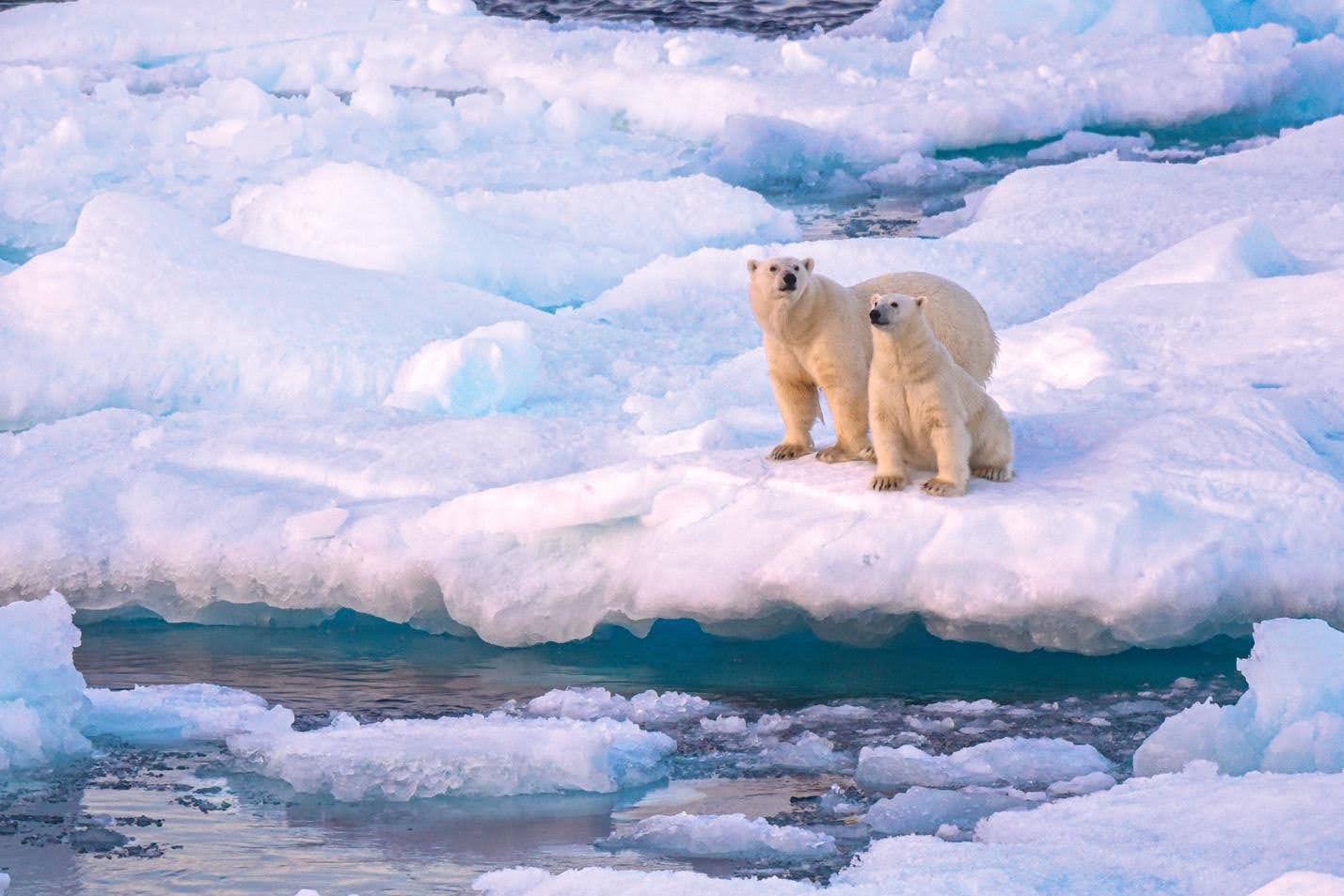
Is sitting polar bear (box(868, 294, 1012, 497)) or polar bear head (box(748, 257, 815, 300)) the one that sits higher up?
polar bear head (box(748, 257, 815, 300))

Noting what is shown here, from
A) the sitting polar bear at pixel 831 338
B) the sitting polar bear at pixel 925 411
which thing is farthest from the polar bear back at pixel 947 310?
the sitting polar bear at pixel 925 411

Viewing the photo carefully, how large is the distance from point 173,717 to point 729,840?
166cm

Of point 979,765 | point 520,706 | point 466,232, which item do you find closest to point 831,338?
point 520,706

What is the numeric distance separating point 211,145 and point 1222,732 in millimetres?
11050

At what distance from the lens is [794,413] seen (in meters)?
5.58

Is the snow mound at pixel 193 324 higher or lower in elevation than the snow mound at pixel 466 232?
lower

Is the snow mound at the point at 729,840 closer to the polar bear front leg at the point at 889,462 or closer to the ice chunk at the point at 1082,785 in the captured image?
the ice chunk at the point at 1082,785

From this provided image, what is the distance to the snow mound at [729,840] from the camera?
3.82m

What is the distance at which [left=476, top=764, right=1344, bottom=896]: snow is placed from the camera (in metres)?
3.38

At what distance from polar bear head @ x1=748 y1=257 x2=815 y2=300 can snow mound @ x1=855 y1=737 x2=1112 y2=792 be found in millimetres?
1439

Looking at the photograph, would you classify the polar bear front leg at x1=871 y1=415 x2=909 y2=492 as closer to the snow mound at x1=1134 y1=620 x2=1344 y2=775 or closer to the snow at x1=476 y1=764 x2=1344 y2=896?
the snow mound at x1=1134 y1=620 x2=1344 y2=775

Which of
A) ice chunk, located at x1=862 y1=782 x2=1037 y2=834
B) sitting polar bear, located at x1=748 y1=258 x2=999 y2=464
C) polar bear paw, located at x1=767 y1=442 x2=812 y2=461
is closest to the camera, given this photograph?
ice chunk, located at x1=862 y1=782 x2=1037 y2=834

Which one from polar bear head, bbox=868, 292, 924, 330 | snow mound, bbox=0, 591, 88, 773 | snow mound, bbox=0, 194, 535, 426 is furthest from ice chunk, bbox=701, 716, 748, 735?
snow mound, bbox=0, 194, 535, 426

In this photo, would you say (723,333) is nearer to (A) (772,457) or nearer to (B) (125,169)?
(A) (772,457)
